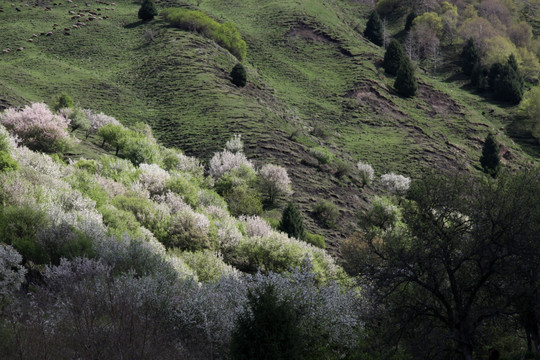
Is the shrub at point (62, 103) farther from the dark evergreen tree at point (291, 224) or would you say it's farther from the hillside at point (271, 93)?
the dark evergreen tree at point (291, 224)

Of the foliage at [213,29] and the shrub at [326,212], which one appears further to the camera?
the foliage at [213,29]

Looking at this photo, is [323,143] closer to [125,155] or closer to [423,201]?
[125,155]

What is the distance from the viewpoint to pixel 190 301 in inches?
404

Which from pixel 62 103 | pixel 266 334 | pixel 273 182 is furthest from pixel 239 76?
pixel 266 334

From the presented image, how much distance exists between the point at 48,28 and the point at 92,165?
46320mm

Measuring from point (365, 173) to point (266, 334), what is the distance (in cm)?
3282

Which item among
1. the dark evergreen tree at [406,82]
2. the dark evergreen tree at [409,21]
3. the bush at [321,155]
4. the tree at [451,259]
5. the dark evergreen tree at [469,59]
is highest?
the dark evergreen tree at [409,21]

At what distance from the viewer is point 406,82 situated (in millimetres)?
62250

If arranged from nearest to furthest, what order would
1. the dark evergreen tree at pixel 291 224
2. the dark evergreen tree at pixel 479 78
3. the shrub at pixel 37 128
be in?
the shrub at pixel 37 128 → the dark evergreen tree at pixel 291 224 → the dark evergreen tree at pixel 479 78

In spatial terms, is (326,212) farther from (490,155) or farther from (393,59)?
(393,59)

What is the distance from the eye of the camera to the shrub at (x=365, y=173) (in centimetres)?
3988

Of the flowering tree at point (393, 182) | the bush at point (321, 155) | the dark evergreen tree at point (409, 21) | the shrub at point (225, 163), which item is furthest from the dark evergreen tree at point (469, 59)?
the shrub at point (225, 163)

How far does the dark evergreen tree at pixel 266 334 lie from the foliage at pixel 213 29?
55.5m

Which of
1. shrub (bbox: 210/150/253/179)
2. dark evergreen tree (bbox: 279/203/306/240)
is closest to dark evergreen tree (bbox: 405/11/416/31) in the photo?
shrub (bbox: 210/150/253/179)
